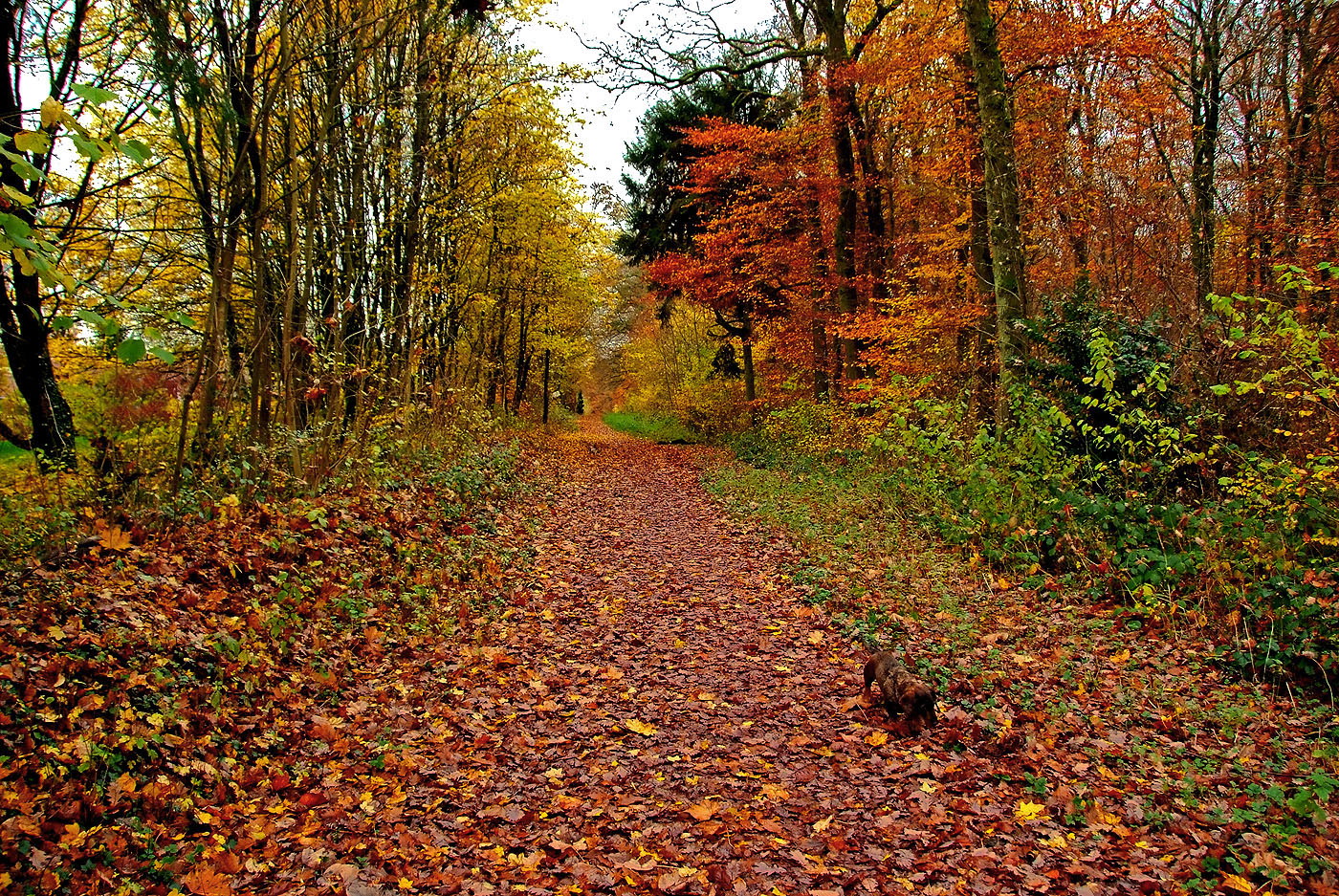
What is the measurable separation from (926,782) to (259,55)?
907cm

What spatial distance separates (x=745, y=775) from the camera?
4355 mm

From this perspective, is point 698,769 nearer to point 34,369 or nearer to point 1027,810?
point 1027,810

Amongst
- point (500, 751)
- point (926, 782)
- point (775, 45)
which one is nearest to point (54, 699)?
point (500, 751)

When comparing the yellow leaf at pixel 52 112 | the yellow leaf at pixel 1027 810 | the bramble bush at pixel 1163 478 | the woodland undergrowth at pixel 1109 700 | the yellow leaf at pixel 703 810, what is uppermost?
the yellow leaf at pixel 52 112

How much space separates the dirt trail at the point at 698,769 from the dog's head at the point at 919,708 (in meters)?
0.13

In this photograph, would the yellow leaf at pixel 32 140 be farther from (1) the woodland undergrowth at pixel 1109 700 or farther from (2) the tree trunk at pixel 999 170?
(2) the tree trunk at pixel 999 170

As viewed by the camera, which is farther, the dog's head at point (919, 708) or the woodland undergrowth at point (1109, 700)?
the dog's head at point (919, 708)

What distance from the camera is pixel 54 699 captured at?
12.1ft

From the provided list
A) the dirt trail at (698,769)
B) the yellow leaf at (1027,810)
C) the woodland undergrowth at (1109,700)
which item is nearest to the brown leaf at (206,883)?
the dirt trail at (698,769)

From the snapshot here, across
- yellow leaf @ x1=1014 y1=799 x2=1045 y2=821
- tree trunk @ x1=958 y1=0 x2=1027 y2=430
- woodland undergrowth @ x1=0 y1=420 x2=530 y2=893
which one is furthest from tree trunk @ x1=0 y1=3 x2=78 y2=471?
tree trunk @ x1=958 y1=0 x2=1027 y2=430

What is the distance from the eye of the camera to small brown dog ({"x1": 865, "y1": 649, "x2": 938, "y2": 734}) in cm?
475

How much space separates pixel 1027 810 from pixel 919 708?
101 cm

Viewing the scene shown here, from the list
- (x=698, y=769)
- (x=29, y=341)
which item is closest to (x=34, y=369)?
(x=29, y=341)

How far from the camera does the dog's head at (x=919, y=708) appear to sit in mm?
4738
